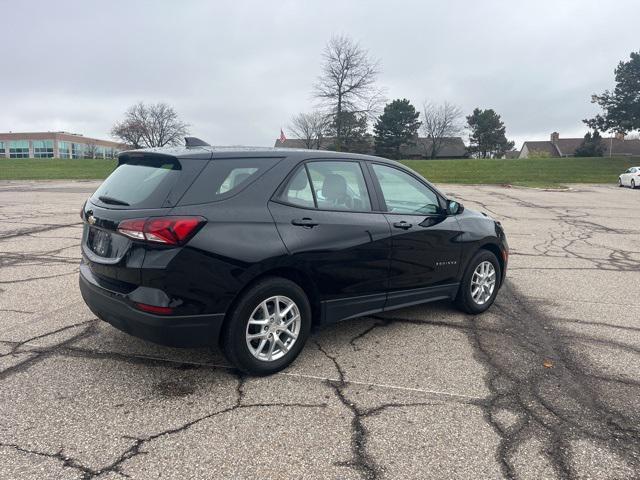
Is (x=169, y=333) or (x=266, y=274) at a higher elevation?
(x=266, y=274)

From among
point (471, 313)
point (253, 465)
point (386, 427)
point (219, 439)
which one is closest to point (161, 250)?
point (219, 439)

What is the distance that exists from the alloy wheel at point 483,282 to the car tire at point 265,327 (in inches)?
85.9

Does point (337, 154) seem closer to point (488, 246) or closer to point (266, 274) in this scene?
point (266, 274)

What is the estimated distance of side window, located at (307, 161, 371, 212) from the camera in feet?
12.9

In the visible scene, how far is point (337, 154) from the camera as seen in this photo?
4.25 m

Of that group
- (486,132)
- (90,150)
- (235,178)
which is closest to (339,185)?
(235,178)

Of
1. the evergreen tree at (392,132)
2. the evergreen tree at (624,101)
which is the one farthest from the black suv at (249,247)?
the evergreen tree at (392,132)

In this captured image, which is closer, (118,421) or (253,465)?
(253,465)

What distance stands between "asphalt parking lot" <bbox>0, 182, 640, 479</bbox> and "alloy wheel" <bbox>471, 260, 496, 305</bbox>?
8.4 inches

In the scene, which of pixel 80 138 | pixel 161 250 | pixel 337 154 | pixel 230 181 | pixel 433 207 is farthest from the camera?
pixel 80 138

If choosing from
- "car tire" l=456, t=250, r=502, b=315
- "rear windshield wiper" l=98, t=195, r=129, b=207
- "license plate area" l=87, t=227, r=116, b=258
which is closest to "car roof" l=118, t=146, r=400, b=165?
"rear windshield wiper" l=98, t=195, r=129, b=207

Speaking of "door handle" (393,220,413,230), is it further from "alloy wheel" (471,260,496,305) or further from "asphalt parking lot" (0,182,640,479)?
"alloy wheel" (471,260,496,305)

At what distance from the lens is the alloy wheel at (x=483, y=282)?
5099mm

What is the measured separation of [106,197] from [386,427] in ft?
8.66
